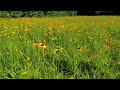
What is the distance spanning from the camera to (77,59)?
9.94ft
